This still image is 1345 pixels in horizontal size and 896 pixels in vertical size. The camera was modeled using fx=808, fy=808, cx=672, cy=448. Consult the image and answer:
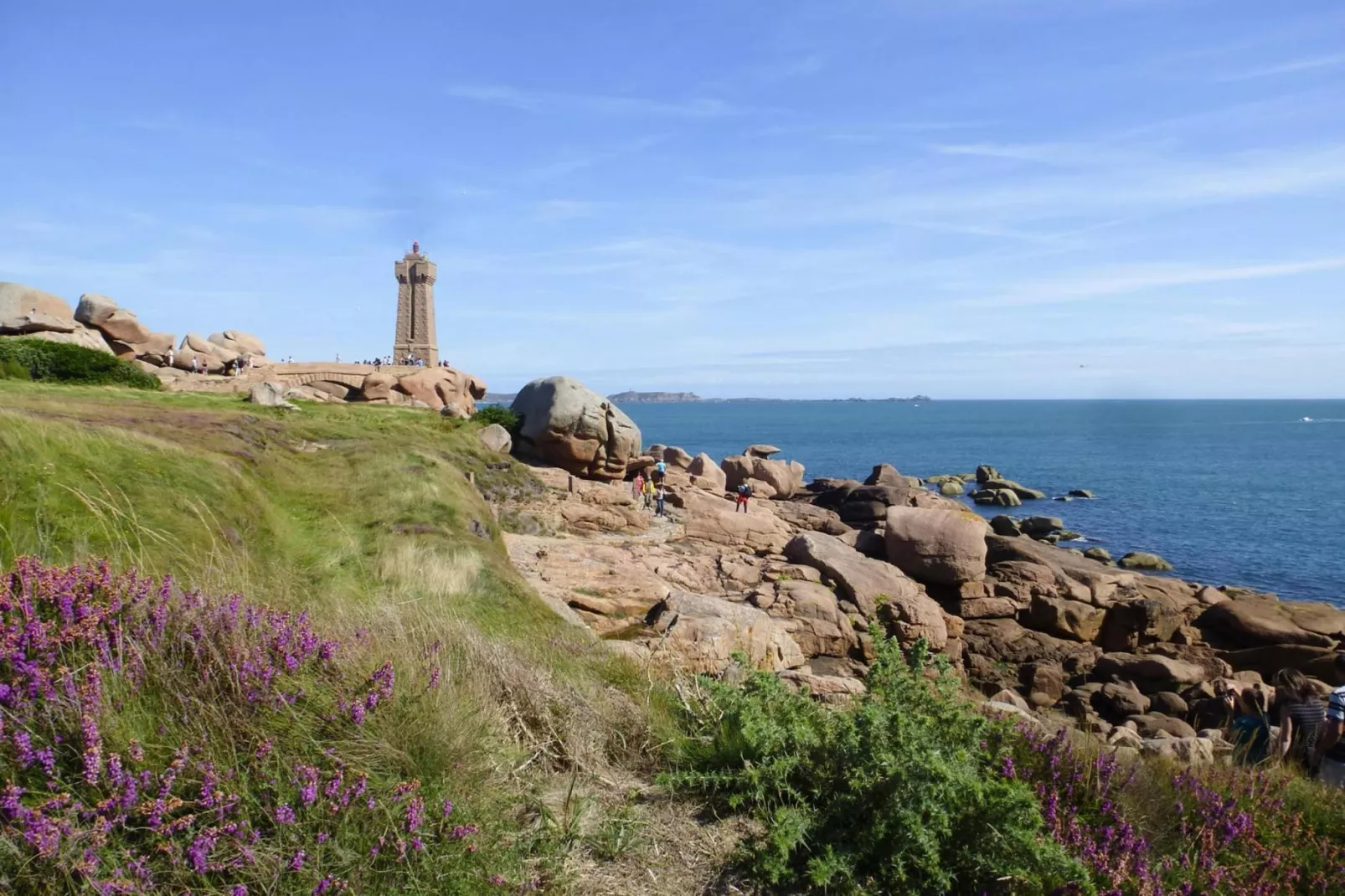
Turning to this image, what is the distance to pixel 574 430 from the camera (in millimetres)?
28531

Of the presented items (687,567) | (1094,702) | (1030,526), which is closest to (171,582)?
(687,567)

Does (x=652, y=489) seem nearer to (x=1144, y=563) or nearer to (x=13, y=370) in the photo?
(x=13, y=370)

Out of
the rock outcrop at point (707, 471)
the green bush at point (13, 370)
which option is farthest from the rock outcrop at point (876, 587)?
the green bush at point (13, 370)

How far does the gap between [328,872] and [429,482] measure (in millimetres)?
12807

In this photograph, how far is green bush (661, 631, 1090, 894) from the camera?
3451 mm

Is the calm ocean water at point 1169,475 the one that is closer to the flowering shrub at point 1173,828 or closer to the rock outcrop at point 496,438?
the rock outcrop at point 496,438

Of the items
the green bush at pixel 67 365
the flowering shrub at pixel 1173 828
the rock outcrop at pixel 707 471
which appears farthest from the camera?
the rock outcrop at pixel 707 471

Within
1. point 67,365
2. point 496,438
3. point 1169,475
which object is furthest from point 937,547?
point 1169,475

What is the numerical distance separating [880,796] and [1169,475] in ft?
250

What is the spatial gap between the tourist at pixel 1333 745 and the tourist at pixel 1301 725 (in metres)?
0.07

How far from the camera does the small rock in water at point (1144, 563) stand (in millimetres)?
31516

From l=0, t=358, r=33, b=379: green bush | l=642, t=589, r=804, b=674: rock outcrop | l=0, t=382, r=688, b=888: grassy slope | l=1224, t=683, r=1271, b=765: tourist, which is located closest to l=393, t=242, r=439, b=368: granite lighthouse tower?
l=0, t=358, r=33, b=379: green bush

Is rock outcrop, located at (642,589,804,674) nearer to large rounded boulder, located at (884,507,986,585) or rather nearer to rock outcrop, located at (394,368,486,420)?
large rounded boulder, located at (884,507,986,585)

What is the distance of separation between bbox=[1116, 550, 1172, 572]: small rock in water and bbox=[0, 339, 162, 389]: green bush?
36.6 m
